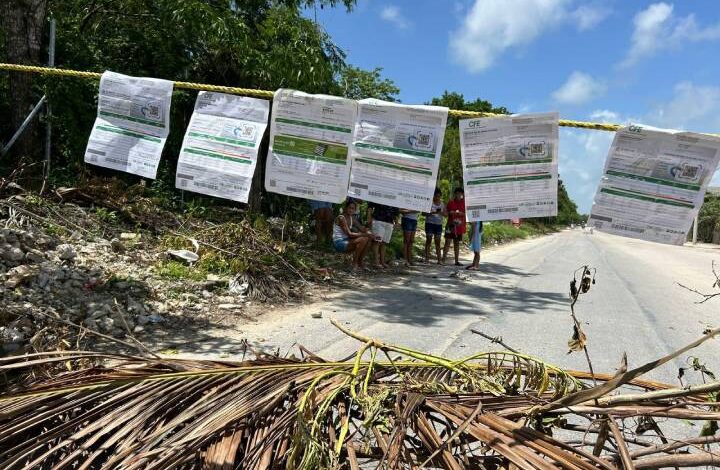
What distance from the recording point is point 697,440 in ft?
3.61

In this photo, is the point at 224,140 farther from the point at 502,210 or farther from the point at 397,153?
the point at 502,210

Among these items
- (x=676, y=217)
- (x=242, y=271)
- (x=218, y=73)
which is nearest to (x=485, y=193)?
(x=676, y=217)

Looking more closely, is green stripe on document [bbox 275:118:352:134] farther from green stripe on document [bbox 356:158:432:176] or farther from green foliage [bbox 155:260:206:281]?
green foliage [bbox 155:260:206:281]

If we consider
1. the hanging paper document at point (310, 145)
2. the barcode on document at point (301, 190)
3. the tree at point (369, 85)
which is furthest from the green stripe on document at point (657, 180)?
the tree at point (369, 85)

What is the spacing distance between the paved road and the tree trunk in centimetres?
517

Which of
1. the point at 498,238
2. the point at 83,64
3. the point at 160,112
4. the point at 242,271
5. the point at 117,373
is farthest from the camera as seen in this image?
the point at 498,238

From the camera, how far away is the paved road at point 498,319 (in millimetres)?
5105

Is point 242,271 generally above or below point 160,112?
below

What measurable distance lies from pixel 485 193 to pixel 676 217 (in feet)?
3.41

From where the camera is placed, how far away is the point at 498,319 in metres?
6.52

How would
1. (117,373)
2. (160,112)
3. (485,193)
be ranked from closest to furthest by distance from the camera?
(117,373)
(485,193)
(160,112)

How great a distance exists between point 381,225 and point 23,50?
20.2 feet

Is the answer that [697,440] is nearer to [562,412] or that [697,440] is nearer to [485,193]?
[562,412]

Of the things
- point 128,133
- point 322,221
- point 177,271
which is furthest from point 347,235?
point 128,133
